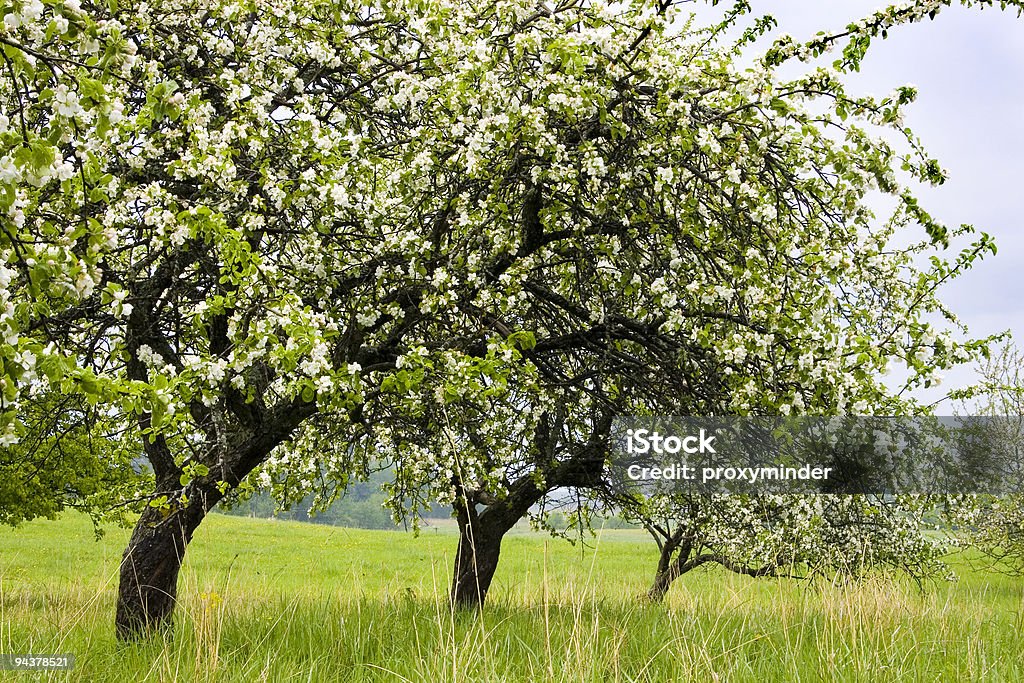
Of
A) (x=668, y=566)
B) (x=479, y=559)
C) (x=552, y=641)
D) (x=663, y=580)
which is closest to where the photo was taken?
(x=552, y=641)

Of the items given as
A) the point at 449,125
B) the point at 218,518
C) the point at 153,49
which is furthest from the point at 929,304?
the point at 218,518

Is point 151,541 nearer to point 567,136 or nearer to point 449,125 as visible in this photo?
point 449,125

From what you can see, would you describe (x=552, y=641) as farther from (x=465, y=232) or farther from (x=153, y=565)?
(x=153, y=565)

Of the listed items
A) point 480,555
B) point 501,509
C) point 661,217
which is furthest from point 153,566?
point 661,217

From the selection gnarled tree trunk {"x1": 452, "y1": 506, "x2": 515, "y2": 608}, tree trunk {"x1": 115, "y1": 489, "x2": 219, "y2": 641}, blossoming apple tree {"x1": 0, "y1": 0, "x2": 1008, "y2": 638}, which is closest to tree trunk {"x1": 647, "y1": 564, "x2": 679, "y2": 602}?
gnarled tree trunk {"x1": 452, "y1": 506, "x2": 515, "y2": 608}

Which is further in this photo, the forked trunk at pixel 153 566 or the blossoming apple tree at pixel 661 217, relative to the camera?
the forked trunk at pixel 153 566

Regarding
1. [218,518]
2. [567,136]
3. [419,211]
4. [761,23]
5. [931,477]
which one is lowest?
[218,518]

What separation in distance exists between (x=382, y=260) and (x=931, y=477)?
5576 mm

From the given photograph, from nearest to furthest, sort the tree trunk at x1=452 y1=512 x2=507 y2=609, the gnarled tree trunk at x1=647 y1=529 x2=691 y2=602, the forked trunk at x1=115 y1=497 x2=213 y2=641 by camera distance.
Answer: the forked trunk at x1=115 y1=497 x2=213 y2=641 < the tree trunk at x1=452 y1=512 x2=507 y2=609 < the gnarled tree trunk at x1=647 y1=529 x2=691 y2=602

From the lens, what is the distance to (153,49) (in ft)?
22.5
